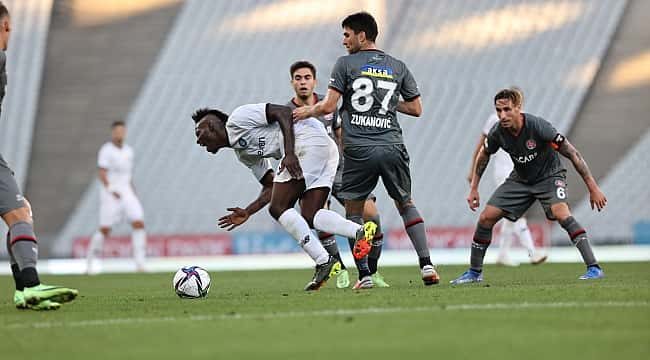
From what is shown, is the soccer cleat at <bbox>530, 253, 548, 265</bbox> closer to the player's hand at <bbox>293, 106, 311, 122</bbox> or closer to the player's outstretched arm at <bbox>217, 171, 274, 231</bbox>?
the player's outstretched arm at <bbox>217, 171, 274, 231</bbox>

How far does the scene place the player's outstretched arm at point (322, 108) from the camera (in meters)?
9.30

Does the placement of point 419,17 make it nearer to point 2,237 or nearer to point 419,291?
point 2,237

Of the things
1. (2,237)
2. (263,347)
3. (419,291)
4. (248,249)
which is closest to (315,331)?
(263,347)

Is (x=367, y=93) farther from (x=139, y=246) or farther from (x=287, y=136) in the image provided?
(x=139, y=246)

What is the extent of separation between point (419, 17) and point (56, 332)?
68.1 ft

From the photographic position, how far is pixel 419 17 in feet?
86.3

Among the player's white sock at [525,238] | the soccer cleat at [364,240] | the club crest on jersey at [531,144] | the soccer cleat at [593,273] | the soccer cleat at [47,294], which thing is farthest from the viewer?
the player's white sock at [525,238]

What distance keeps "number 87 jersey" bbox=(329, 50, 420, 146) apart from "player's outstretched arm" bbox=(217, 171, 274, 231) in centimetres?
83

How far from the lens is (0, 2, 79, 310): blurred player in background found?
298 inches

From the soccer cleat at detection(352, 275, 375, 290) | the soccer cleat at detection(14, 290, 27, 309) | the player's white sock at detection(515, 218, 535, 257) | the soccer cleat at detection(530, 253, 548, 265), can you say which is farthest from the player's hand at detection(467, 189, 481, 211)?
the soccer cleat at detection(530, 253, 548, 265)

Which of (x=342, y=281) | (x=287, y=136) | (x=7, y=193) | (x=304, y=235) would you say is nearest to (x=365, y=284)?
(x=342, y=281)

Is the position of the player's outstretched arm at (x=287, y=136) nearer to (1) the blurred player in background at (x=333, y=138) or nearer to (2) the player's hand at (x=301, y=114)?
(2) the player's hand at (x=301, y=114)

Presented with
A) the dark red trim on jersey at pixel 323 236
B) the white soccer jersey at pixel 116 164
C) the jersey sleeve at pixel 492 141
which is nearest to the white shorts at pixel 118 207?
the white soccer jersey at pixel 116 164

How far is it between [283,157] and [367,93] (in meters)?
0.83
